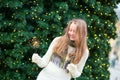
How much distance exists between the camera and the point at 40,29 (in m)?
6.96

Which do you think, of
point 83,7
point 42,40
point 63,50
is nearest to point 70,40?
point 63,50

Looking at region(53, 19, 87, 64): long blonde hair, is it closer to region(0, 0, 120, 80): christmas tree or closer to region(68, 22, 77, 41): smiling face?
region(68, 22, 77, 41): smiling face

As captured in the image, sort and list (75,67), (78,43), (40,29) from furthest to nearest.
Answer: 1. (40,29)
2. (78,43)
3. (75,67)

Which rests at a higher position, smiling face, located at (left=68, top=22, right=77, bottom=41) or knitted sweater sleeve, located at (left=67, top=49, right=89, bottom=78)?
smiling face, located at (left=68, top=22, right=77, bottom=41)

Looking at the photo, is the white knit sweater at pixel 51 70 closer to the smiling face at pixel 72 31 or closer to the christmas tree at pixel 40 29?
the smiling face at pixel 72 31

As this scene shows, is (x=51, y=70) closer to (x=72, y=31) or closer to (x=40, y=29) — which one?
(x=72, y=31)

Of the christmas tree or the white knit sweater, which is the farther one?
the christmas tree

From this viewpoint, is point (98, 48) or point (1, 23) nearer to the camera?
point (1, 23)

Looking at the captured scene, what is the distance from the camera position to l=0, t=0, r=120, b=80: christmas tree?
22.0ft

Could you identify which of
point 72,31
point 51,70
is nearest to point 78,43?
point 72,31

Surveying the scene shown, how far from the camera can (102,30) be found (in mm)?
7559

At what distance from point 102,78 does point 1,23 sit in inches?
86.6

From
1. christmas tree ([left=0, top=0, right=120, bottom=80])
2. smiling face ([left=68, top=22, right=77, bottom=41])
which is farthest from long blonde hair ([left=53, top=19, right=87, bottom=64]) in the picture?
christmas tree ([left=0, top=0, right=120, bottom=80])

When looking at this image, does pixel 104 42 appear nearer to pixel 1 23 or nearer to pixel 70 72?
pixel 1 23
